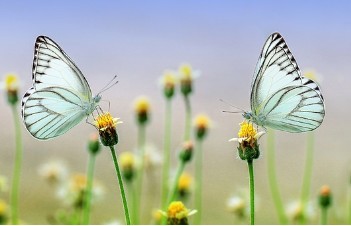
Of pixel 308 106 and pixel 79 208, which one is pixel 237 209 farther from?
pixel 308 106

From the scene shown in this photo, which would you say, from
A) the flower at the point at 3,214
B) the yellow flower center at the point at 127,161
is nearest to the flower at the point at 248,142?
the yellow flower center at the point at 127,161

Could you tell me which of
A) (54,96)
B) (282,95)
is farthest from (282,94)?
(54,96)

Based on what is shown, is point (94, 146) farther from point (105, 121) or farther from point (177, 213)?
point (105, 121)

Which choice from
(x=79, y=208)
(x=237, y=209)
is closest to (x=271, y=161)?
(x=237, y=209)

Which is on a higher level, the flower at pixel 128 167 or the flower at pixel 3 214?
the flower at pixel 128 167

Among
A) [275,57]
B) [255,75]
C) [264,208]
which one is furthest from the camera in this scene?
[264,208]

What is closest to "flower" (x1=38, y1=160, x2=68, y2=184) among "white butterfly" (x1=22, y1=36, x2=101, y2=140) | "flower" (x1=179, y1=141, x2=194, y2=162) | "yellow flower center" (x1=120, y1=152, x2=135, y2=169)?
"yellow flower center" (x1=120, y1=152, x2=135, y2=169)

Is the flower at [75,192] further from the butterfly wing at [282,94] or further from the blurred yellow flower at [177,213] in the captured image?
the butterfly wing at [282,94]

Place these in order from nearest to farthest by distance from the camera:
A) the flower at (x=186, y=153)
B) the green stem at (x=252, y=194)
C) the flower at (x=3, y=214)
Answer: the green stem at (x=252, y=194)
the flower at (x=186, y=153)
the flower at (x=3, y=214)
